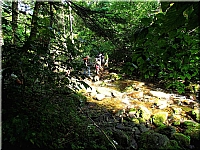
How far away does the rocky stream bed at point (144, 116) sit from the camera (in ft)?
15.2

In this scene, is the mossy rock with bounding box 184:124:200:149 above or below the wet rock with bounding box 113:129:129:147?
below

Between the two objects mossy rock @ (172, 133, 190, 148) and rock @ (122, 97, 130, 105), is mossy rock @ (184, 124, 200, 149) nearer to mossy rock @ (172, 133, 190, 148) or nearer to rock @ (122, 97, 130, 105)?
mossy rock @ (172, 133, 190, 148)

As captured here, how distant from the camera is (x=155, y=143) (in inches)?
177

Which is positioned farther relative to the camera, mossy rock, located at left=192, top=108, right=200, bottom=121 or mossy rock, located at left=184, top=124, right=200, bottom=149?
mossy rock, located at left=192, top=108, right=200, bottom=121

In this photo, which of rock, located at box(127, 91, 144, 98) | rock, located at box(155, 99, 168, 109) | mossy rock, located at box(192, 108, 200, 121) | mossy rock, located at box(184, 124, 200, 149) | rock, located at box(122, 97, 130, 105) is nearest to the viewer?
mossy rock, located at box(184, 124, 200, 149)

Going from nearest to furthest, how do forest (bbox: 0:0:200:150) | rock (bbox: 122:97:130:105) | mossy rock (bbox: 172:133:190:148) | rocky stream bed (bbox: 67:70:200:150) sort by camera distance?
forest (bbox: 0:0:200:150)
rocky stream bed (bbox: 67:70:200:150)
mossy rock (bbox: 172:133:190:148)
rock (bbox: 122:97:130:105)

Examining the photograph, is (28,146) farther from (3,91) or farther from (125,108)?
(125,108)

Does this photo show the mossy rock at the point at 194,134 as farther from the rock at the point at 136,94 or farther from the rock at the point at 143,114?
the rock at the point at 136,94

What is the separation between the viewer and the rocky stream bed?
464 cm

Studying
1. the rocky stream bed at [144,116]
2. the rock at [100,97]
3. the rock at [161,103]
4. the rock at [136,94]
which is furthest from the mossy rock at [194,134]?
the rock at [100,97]

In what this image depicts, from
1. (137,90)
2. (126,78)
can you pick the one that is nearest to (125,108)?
(137,90)

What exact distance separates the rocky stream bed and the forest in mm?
31

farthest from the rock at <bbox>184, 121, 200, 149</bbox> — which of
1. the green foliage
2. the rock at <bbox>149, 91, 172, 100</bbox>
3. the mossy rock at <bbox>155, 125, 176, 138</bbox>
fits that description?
the green foliage

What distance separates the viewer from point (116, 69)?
44.4 ft
